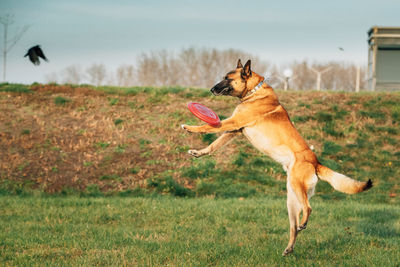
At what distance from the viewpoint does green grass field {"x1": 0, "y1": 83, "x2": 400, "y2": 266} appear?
6.59m

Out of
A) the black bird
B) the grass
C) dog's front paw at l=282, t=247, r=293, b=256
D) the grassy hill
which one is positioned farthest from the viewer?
the black bird

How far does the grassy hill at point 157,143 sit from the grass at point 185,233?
5.19 feet

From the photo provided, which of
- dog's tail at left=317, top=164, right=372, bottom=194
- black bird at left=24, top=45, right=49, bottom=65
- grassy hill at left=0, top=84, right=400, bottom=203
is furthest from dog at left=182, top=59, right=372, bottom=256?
black bird at left=24, top=45, right=49, bottom=65

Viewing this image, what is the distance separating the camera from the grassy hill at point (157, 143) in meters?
12.7

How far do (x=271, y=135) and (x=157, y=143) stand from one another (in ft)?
33.0

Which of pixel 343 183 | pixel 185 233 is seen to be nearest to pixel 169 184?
pixel 185 233

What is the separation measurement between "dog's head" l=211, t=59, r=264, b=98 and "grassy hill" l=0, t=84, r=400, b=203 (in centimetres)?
717

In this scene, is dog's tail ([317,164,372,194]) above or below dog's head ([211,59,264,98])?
below

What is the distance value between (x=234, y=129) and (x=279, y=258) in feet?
6.91

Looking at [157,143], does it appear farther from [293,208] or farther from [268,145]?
[268,145]

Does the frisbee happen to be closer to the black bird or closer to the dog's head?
the dog's head

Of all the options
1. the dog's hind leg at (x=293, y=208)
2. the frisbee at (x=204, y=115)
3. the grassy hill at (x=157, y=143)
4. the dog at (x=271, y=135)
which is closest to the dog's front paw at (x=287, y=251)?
the dog's hind leg at (x=293, y=208)

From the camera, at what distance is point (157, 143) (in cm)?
1497

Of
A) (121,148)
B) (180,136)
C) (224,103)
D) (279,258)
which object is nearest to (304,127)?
(224,103)
